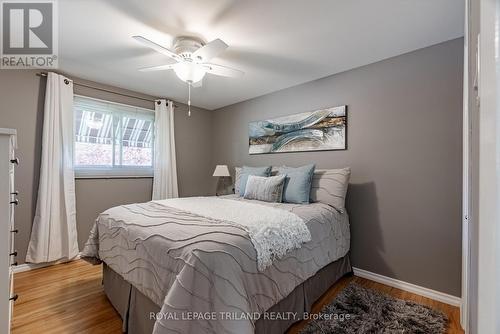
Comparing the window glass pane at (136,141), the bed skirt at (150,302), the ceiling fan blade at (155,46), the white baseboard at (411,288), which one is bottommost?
the white baseboard at (411,288)

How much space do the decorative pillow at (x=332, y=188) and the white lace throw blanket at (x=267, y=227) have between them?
0.70 meters

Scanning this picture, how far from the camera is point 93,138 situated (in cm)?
313

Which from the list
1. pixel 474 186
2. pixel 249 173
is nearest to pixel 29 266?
pixel 249 173

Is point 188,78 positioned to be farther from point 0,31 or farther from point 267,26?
point 0,31

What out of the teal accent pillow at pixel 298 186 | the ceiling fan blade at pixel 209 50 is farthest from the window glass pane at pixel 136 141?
the teal accent pillow at pixel 298 186

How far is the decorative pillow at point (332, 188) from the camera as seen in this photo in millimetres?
2344

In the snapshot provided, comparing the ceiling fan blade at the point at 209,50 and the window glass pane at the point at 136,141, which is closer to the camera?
the ceiling fan blade at the point at 209,50

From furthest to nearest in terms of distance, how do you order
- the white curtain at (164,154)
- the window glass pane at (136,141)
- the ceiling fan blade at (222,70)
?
the white curtain at (164,154)
the window glass pane at (136,141)
the ceiling fan blade at (222,70)

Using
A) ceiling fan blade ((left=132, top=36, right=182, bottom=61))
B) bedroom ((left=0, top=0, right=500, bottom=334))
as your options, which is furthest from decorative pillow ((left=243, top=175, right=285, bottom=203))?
ceiling fan blade ((left=132, top=36, right=182, bottom=61))

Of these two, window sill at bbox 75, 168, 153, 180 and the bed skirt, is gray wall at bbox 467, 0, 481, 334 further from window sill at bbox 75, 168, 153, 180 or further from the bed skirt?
window sill at bbox 75, 168, 153, 180

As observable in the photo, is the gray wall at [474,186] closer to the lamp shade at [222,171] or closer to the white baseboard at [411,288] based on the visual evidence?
the white baseboard at [411,288]

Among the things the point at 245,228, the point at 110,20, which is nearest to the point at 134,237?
the point at 245,228

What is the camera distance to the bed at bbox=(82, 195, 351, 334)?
3.54 feet

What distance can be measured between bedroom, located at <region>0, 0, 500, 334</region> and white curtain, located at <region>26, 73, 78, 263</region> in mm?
17
